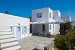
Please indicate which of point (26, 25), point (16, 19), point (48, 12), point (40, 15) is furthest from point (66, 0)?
point (16, 19)

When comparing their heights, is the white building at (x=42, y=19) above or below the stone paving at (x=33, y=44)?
above

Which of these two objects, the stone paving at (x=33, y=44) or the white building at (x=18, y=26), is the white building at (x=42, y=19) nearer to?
the white building at (x=18, y=26)

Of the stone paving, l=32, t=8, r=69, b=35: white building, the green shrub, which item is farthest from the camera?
l=32, t=8, r=69, b=35: white building

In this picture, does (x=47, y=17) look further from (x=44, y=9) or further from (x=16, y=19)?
(x=16, y=19)

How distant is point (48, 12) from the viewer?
1264 inches

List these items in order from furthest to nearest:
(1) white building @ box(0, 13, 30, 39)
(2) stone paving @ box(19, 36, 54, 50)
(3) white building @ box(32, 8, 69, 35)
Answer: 1. (3) white building @ box(32, 8, 69, 35)
2. (1) white building @ box(0, 13, 30, 39)
3. (2) stone paving @ box(19, 36, 54, 50)

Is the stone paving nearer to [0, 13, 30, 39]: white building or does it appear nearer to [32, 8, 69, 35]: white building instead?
[0, 13, 30, 39]: white building

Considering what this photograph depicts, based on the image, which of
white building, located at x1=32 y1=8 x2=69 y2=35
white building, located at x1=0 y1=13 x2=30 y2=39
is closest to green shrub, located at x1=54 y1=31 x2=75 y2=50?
white building, located at x1=0 y1=13 x2=30 y2=39

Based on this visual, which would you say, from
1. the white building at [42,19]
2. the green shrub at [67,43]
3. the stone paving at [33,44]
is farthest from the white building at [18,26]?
the green shrub at [67,43]

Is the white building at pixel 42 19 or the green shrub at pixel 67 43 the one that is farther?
the white building at pixel 42 19

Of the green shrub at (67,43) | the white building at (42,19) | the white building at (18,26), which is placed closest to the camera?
the green shrub at (67,43)

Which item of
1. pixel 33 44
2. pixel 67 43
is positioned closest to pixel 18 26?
pixel 33 44

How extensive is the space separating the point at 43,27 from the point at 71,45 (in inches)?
995

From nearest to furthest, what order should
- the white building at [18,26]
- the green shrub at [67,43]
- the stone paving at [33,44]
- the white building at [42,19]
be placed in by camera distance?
1. the green shrub at [67,43]
2. the stone paving at [33,44]
3. the white building at [18,26]
4. the white building at [42,19]
